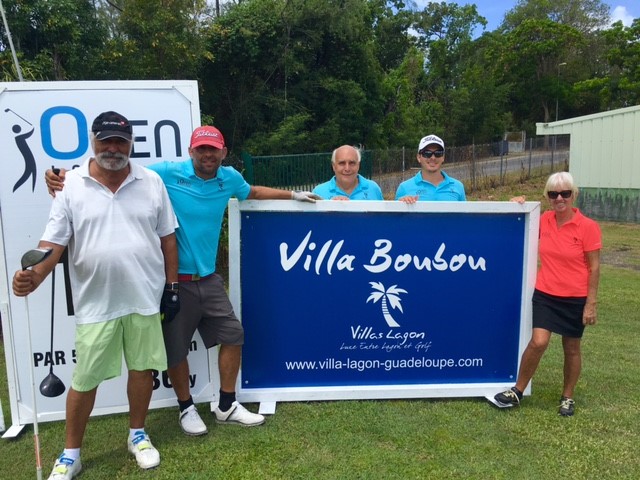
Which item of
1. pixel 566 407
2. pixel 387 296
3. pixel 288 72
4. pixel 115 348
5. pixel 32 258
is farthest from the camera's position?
pixel 288 72

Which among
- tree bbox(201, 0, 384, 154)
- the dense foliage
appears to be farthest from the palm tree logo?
tree bbox(201, 0, 384, 154)

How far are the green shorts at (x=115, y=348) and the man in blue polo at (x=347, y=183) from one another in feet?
5.13

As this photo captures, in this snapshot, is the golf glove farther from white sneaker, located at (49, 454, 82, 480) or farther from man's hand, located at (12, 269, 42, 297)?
white sneaker, located at (49, 454, 82, 480)

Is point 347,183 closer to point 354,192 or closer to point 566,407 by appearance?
point 354,192

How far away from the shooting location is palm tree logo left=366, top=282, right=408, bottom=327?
3852 millimetres

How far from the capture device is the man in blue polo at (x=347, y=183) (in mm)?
3883

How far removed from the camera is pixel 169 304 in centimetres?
310

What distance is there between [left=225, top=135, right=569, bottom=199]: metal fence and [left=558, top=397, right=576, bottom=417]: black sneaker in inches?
380

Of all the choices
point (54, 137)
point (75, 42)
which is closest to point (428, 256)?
point (54, 137)

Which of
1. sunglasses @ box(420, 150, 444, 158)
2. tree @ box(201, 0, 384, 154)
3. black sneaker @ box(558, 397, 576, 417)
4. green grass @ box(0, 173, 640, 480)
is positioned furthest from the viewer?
tree @ box(201, 0, 384, 154)

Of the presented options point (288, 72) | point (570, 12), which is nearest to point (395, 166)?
point (288, 72)

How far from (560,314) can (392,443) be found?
1.38 m

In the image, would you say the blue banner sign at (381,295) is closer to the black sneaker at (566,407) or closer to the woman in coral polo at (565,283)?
the woman in coral polo at (565,283)

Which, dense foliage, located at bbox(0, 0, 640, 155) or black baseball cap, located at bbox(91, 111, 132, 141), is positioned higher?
dense foliage, located at bbox(0, 0, 640, 155)
